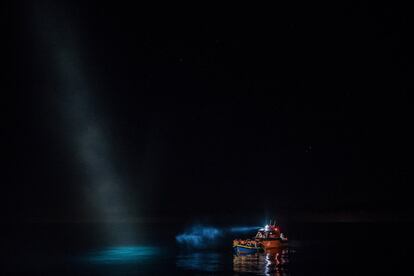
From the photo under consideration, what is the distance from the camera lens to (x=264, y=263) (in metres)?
75.1

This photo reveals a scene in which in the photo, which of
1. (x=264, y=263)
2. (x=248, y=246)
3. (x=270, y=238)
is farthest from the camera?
(x=270, y=238)

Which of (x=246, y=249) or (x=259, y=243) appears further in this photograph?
(x=246, y=249)

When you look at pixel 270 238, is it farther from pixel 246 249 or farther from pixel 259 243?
pixel 246 249

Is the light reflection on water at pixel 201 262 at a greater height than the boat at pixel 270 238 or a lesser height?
lesser

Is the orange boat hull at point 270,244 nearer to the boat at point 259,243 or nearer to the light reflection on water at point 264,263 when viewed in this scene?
the boat at point 259,243

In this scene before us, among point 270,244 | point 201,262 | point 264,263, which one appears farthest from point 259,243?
point 264,263

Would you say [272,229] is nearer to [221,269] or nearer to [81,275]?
[221,269]

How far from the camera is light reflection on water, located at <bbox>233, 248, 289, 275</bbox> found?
220 feet

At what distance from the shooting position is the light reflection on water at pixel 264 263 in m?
67.1

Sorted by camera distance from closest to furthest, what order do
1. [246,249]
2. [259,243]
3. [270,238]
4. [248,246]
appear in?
1. [259,243]
2. [248,246]
3. [270,238]
4. [246,249]

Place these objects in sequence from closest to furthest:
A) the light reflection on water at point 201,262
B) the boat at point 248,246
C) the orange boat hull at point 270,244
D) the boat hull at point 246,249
→ the light reflection on water at point 201,262 < the orange boat hull at point 270,244 < the boat at point 248,246 < the boat hull at point 246,249

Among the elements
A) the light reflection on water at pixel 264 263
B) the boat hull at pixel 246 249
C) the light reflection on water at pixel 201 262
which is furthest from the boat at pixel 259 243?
the light reflection on water at pixel 201 262

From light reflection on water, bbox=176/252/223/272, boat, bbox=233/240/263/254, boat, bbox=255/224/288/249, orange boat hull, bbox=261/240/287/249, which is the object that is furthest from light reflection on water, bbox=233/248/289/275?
light reflection on water, bbox=176/252/223/272

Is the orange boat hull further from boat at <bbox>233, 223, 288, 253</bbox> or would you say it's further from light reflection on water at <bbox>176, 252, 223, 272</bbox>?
light reflection on water at <bbox>176, 252, 223, 272</bbox>
